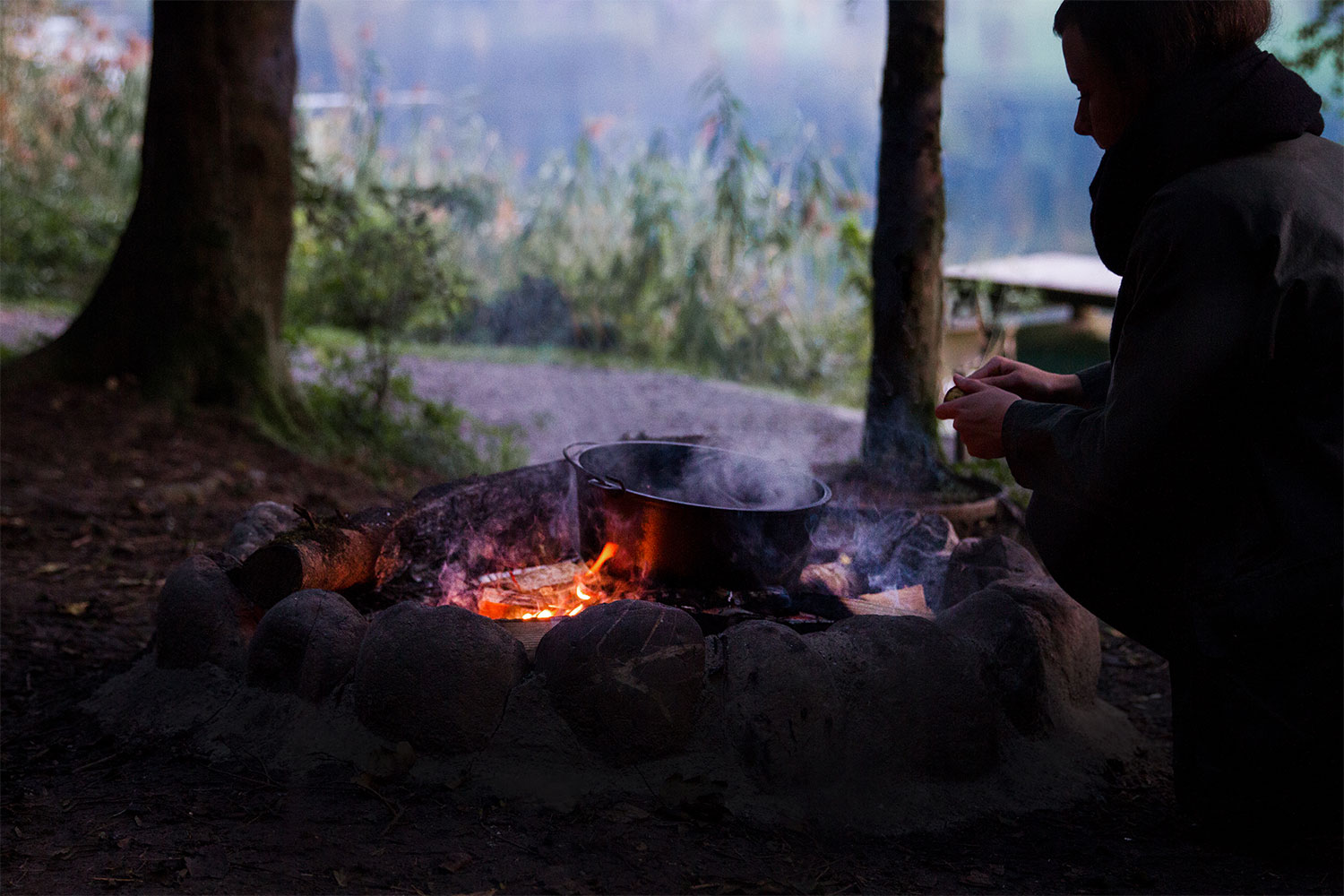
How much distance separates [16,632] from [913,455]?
3.42 metres

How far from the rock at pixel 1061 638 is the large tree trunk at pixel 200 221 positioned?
450 cm

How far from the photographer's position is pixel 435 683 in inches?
93.2

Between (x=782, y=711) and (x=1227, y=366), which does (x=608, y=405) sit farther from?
(x=1227, y=366)

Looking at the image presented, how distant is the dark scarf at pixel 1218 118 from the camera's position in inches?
75.2

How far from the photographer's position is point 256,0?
559cm

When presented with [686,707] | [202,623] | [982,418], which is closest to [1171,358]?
[982,418]

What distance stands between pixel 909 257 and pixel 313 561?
2.76 m

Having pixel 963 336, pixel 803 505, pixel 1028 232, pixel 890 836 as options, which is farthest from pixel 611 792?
pixel 1028 232

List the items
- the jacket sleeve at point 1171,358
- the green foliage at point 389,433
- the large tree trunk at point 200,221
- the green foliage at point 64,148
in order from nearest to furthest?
the jacket sleeve at point 1171,358
the large tree trunk at point 200,221
the green foliage at point 389,433
the green foliage at point 64,148

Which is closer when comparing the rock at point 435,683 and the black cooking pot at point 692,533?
the rock at point 435,683

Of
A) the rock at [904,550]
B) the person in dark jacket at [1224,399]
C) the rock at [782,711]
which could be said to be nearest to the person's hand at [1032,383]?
the person in dark jacket at [1224,399]

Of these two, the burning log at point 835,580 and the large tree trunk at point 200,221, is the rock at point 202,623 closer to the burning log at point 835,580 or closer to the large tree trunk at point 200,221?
the burning log at point 835,580

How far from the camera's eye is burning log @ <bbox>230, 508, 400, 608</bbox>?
9.22 feet

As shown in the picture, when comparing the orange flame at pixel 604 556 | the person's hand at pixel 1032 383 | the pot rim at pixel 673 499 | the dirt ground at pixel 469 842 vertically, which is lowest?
the dirt ground at pixel 469 842
